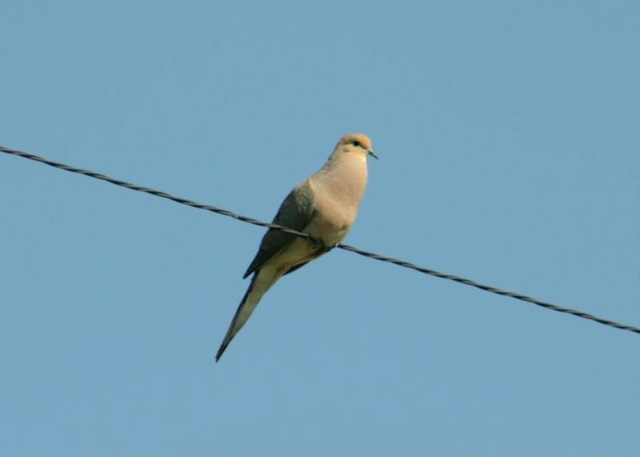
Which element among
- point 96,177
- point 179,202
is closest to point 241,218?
point 179,202

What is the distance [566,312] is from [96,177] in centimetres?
194

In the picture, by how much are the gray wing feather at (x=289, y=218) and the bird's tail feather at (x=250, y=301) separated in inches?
7.8

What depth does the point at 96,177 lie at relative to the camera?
18.1ft

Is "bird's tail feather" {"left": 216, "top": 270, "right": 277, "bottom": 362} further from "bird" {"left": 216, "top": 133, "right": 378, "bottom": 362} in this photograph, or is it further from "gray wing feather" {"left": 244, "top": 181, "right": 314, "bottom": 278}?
"gray wing feather" {"left": 244, "top": 181, "right": 314, "bottom": 278}

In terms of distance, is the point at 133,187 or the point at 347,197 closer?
the point at 133,187

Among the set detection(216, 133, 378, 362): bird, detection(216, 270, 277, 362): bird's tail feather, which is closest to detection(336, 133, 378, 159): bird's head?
detection(216, 133, 378, 362): bird

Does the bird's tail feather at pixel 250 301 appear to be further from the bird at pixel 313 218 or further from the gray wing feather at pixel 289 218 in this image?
the gray wing feather at pixel 289 218

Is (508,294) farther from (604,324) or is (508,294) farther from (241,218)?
(241,218)

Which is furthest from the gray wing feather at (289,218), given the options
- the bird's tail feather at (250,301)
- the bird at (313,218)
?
the bird's tail feather at (250,301)

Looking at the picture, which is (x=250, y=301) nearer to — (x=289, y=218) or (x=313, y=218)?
(x=289, y=218)

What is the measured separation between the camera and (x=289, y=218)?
805cm

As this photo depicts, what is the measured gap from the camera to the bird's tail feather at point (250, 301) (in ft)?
27.7

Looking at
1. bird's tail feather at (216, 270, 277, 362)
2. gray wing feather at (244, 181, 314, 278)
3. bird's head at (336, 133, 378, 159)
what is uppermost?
bird's head at (336, 133, 378, 159)

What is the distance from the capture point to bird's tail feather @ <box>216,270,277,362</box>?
8438 millimetres
